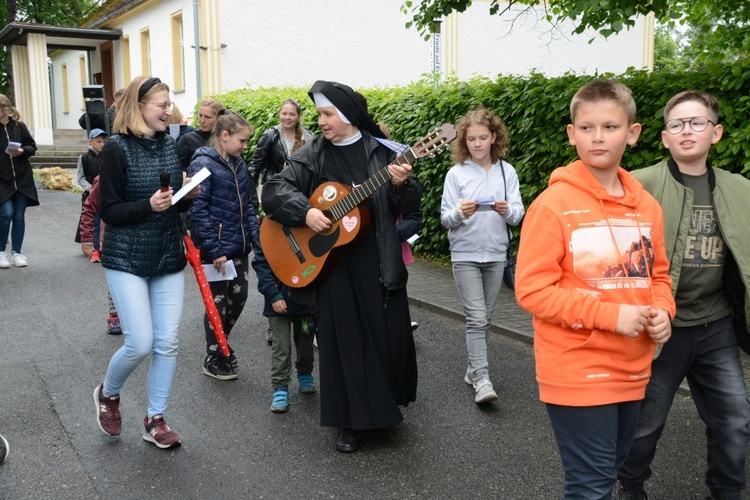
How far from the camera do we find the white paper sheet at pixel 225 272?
248 inches

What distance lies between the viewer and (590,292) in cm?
288

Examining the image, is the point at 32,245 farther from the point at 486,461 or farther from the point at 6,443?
the point at 486,461

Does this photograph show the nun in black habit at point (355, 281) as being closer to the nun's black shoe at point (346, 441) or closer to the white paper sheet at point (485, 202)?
the nun's black shoe at point (346, 441)

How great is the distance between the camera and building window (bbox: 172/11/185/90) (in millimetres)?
26359

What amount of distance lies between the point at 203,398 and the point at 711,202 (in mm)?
3748

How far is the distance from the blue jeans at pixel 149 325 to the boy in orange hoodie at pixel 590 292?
254 cm

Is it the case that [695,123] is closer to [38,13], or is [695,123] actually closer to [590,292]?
[590,292]

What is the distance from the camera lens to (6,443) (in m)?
4.70

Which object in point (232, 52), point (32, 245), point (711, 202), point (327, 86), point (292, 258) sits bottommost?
point (32, 245)

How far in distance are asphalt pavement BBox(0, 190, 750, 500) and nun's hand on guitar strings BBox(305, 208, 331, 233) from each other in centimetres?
131

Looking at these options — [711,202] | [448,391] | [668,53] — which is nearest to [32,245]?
[448,391]

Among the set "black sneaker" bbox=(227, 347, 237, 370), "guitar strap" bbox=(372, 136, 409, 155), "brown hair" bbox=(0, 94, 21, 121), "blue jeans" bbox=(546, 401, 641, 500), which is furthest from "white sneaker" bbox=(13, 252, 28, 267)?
"blue jeans" bbox=(546, 401, 641, 500)

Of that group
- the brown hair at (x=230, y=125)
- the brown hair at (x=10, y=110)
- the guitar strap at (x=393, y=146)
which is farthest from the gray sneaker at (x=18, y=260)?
the guitar strap at (x=393, y=146)

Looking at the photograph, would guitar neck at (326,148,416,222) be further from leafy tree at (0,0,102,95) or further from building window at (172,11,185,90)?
leafy tree at (0,0,102,95)
